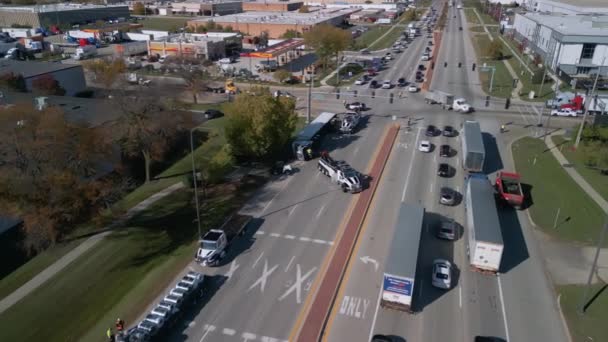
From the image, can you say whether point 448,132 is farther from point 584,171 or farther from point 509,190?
point 509,190

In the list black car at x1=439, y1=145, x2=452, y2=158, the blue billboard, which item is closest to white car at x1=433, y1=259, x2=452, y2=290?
the blue billboard

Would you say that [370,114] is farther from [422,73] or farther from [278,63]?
[278,63]

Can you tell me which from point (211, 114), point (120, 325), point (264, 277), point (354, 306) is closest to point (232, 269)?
point (264, 277)

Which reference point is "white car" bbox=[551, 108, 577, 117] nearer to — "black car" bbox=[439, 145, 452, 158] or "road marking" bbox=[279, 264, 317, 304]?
"black car" bbox=[439, 145, 452, 158]

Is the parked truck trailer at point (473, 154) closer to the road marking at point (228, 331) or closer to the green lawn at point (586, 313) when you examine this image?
the green lawn at point (586, 313)

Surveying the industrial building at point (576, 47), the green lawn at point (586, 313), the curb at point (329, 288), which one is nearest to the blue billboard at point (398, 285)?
the curb at point (329, 288)
